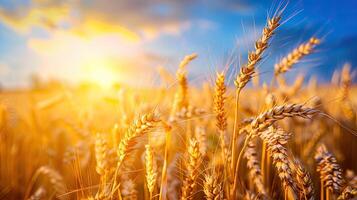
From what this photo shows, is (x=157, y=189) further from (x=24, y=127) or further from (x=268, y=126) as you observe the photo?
(x=24, y=127)

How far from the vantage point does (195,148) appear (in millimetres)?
1573

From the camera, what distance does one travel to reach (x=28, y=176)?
3.49 metres

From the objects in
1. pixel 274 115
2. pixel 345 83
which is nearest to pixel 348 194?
pixel 274 115

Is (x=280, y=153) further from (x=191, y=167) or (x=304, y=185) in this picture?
(x=191, y=167)

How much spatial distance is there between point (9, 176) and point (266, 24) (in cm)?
286

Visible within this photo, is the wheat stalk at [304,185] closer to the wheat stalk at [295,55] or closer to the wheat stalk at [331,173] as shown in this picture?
the wheat stalk at [331,173]

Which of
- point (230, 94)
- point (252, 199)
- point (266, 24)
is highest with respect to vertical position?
point (266, 24)

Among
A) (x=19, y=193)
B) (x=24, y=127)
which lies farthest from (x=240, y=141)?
(x=24, y=127)

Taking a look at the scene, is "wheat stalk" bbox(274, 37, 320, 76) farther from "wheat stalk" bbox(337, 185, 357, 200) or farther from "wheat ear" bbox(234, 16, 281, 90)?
"wheat stalk" bbox(337, 185, 357, 200)

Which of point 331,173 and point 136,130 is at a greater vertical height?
point 136,130

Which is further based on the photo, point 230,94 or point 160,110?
point 230,94

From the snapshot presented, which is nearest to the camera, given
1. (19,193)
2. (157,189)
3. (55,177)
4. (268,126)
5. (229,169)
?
(268,126)

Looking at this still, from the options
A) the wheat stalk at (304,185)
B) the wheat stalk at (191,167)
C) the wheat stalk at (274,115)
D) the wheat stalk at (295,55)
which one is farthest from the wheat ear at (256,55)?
the wheat stalk at (295,55)

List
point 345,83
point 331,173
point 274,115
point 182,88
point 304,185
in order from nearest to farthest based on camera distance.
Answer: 1. point 274,115
2. point 304,185
3. point 331,173
4. point 182,88
5. point 345,83
